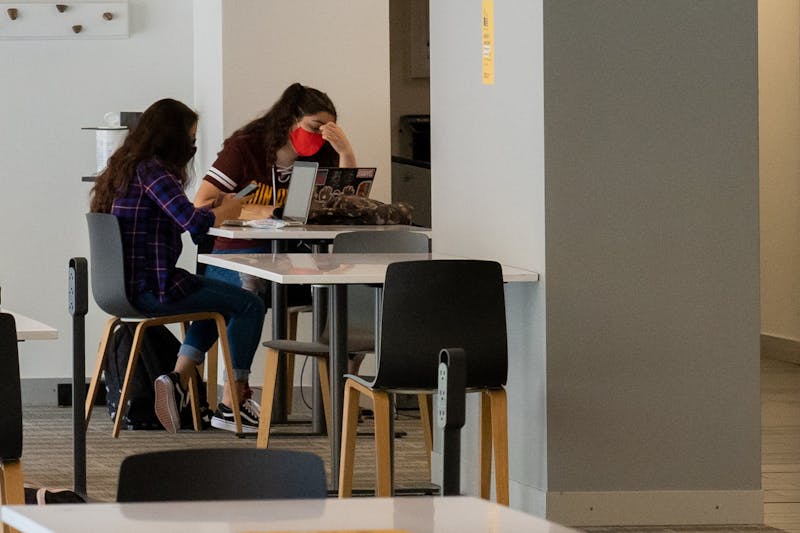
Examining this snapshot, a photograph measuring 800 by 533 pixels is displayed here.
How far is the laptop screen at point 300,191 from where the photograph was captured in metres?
6.43

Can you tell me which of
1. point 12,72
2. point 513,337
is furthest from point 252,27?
point 513,337

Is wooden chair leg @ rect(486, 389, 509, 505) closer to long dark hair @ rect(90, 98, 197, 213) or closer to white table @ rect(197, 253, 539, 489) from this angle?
white table @ rect(197, 253, 539, 489)

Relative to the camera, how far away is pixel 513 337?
15.4ft

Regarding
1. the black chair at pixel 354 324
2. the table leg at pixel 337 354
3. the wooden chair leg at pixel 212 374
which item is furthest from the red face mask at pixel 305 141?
the table leg at pixel 337 354

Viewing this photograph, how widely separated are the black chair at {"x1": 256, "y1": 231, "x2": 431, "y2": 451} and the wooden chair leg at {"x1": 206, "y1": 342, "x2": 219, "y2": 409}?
85 cm

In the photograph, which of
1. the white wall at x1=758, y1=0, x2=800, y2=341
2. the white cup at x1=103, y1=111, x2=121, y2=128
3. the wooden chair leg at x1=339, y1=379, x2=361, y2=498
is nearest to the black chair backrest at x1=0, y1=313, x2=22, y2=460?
the wooden chair leg at x1=339, y1=379, x2=361, y2=498

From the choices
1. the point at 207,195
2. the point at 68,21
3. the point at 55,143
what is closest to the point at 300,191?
the point at 207,195

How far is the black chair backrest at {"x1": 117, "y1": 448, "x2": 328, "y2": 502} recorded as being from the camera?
2205 mm

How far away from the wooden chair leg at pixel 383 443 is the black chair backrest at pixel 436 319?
43 millimetres

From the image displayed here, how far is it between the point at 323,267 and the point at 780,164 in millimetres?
4971

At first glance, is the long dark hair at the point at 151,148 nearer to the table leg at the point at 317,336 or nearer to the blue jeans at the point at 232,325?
the blue jeans at the point at 232,325

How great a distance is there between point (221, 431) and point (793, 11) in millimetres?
4385

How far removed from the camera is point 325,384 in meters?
6.06

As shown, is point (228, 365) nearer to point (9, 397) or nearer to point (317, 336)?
point (317, 336)
